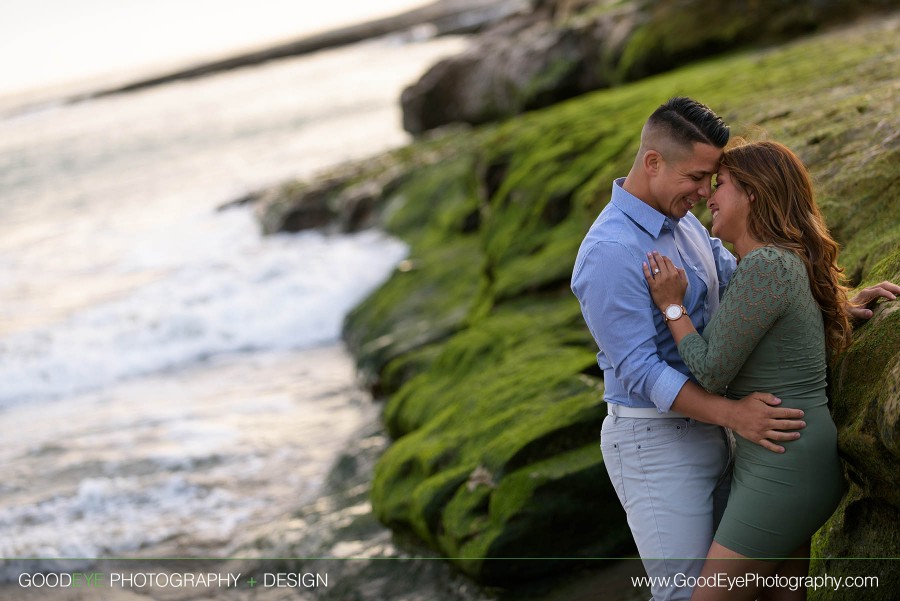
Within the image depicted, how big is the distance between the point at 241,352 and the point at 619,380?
36.0 feet

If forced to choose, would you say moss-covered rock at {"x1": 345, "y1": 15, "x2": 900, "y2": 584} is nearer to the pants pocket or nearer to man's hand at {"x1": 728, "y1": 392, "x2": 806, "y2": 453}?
man's hand at {"x1": 728, "y1": 392, "x2": 806, "y2": 453}

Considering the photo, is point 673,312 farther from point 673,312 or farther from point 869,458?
point 869,458

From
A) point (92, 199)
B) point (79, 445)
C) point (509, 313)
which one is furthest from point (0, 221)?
point (509, 313)

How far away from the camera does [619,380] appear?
3.63m

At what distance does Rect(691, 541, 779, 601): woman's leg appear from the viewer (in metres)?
3.41

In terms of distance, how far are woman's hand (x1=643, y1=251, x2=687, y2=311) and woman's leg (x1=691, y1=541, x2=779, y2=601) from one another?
86cm

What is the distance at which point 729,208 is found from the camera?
11.8 ft

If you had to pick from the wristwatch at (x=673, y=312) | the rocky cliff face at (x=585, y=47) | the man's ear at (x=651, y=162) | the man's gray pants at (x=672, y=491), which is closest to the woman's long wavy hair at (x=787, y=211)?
the man's ear at (x=651, y=162)

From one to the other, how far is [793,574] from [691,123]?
168cm

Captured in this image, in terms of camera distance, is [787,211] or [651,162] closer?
[787,211]

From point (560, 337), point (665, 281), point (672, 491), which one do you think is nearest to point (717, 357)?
point (665, 281)

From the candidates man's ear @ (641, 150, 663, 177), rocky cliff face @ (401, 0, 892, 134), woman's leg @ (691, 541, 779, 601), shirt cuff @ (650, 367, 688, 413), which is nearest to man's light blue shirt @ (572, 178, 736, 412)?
shirt cuff @ (650, 367, 688, 413)

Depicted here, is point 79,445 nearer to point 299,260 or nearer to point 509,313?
point 509,313

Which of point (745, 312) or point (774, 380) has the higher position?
point (745, 312)
